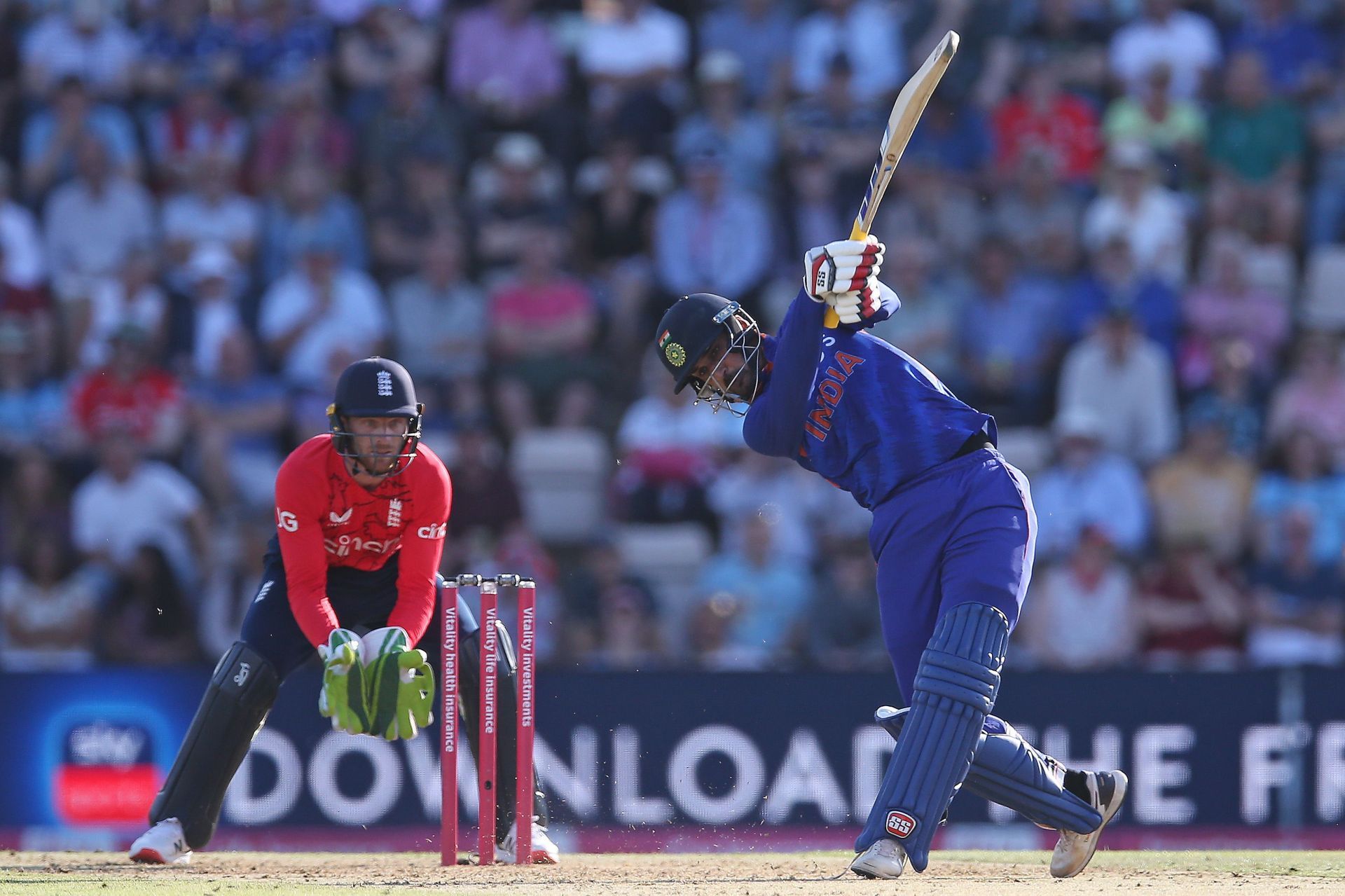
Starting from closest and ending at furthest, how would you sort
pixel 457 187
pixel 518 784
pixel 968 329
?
pixel 518 784
pixel 968 329
pixel 457 187

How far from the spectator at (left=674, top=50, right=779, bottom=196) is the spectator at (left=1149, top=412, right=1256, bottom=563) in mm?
3309

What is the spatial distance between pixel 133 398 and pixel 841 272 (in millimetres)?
6757

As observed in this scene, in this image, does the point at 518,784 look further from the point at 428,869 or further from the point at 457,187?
the point at 457,187

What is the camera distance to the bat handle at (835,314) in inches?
234

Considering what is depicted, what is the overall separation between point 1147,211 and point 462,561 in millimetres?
5002

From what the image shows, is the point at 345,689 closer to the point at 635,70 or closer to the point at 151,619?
the point at 151,619

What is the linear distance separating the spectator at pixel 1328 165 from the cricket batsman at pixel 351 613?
7414 millimetres

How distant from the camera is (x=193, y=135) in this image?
502 inches

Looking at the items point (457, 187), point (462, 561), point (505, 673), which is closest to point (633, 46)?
point (457, 187)

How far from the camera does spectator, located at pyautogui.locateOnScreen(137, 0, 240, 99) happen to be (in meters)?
13.1

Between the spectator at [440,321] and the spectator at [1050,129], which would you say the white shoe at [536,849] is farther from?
the spectator at [1050,129]

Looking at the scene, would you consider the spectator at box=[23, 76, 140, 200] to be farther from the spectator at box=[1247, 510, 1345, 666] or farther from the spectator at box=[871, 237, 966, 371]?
the spectator at box=[1247, 510, 1345, 666]

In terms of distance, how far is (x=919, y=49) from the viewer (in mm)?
13008

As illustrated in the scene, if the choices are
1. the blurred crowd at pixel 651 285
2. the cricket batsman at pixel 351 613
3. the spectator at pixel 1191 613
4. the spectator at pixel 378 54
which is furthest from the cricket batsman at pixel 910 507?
the spectator at pixel 378 54
